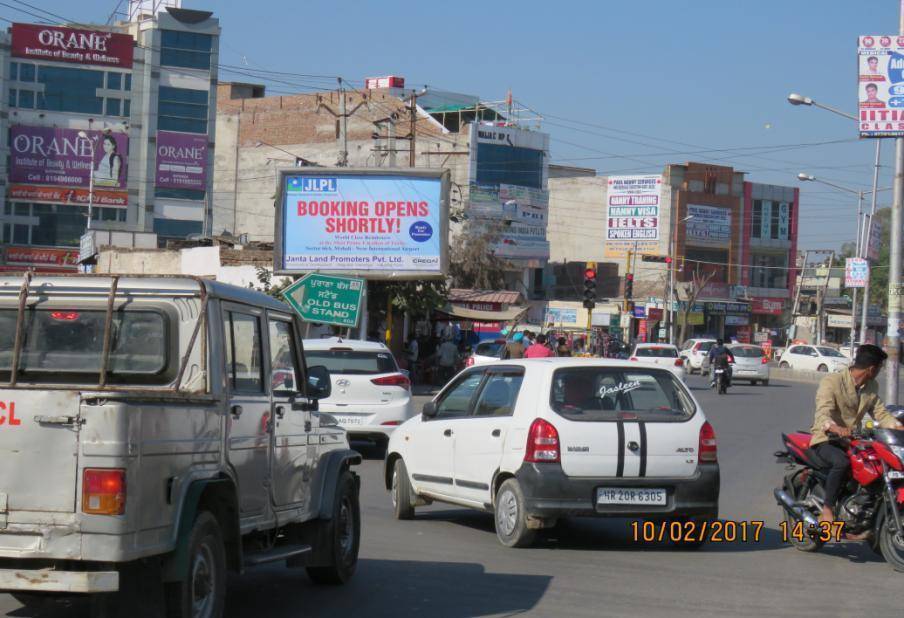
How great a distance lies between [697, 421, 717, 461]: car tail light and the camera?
1001 cm

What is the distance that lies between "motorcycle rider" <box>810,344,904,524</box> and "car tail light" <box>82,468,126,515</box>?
6.18 meters

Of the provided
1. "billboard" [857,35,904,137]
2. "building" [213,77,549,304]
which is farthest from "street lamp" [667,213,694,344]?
"billboard" [857,35,904,137]

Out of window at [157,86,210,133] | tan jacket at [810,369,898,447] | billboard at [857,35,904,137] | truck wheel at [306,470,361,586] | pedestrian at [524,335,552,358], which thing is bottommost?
truck wheel at [306,470,361,586]

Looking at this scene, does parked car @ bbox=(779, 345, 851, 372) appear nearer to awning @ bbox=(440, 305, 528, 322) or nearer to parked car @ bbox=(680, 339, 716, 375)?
parked car @ bbox=(680, 339, 716, 375)

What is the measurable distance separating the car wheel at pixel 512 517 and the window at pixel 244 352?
10.9 ft

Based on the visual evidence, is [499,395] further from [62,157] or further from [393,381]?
[62,157]

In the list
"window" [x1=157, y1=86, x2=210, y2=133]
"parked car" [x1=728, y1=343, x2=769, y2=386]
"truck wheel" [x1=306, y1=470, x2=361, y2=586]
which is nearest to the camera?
"truck wheel" [x1=306, y1=470, x2=361, y2=586]

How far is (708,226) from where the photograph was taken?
87.2 metres

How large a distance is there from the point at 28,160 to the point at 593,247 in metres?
39.6

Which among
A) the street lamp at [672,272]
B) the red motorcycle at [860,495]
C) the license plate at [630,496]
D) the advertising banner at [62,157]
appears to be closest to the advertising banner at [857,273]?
the red motorcycle at [860,495]

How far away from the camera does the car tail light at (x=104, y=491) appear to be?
5238 millimetres

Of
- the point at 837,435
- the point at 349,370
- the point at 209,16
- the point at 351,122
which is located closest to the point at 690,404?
the point at 837,435

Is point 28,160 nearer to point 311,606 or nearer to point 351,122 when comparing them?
point 351,122

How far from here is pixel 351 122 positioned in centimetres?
8069
